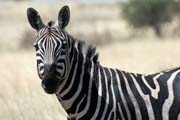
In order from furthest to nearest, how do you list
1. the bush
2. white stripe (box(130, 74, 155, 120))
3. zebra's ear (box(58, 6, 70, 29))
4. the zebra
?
the bush, white stripe (box(130, 74, 155, 120)), zebra's ear (box(58, 6, 70, 29)), the zebra

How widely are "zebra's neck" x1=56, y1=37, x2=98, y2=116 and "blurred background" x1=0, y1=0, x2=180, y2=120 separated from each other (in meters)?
2.94

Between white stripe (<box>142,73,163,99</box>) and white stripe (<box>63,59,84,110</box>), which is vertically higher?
white stripe (<box>63,59,84,110</box>)

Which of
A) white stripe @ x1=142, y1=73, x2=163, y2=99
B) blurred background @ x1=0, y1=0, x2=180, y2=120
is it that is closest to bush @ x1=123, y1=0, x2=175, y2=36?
blurred background @ x1=0, y1=0, x2=180, y2=120

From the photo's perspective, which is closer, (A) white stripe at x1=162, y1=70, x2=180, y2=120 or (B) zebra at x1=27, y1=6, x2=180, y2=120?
(B) zebra at x1=27, y1=6, x2=180, y2=120

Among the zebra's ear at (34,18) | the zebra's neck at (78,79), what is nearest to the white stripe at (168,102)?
the zebra's neck at (78,79)

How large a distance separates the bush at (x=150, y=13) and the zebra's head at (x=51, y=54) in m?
36.5

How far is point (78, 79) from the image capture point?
6426 mm

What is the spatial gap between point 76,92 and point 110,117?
45 centimetres

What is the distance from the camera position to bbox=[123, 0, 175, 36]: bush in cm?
4288

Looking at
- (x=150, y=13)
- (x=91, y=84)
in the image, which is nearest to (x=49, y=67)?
(x=91, y=84)

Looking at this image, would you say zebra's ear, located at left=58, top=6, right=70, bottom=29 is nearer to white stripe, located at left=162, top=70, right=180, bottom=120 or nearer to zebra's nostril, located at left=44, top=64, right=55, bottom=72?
zebra's nostril, located at left=44, top=64, right=55, bottom=72

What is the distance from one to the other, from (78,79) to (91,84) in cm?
17

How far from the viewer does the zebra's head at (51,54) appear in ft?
19.1

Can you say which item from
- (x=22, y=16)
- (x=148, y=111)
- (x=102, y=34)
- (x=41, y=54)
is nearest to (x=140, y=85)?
(x=148, y=111)
